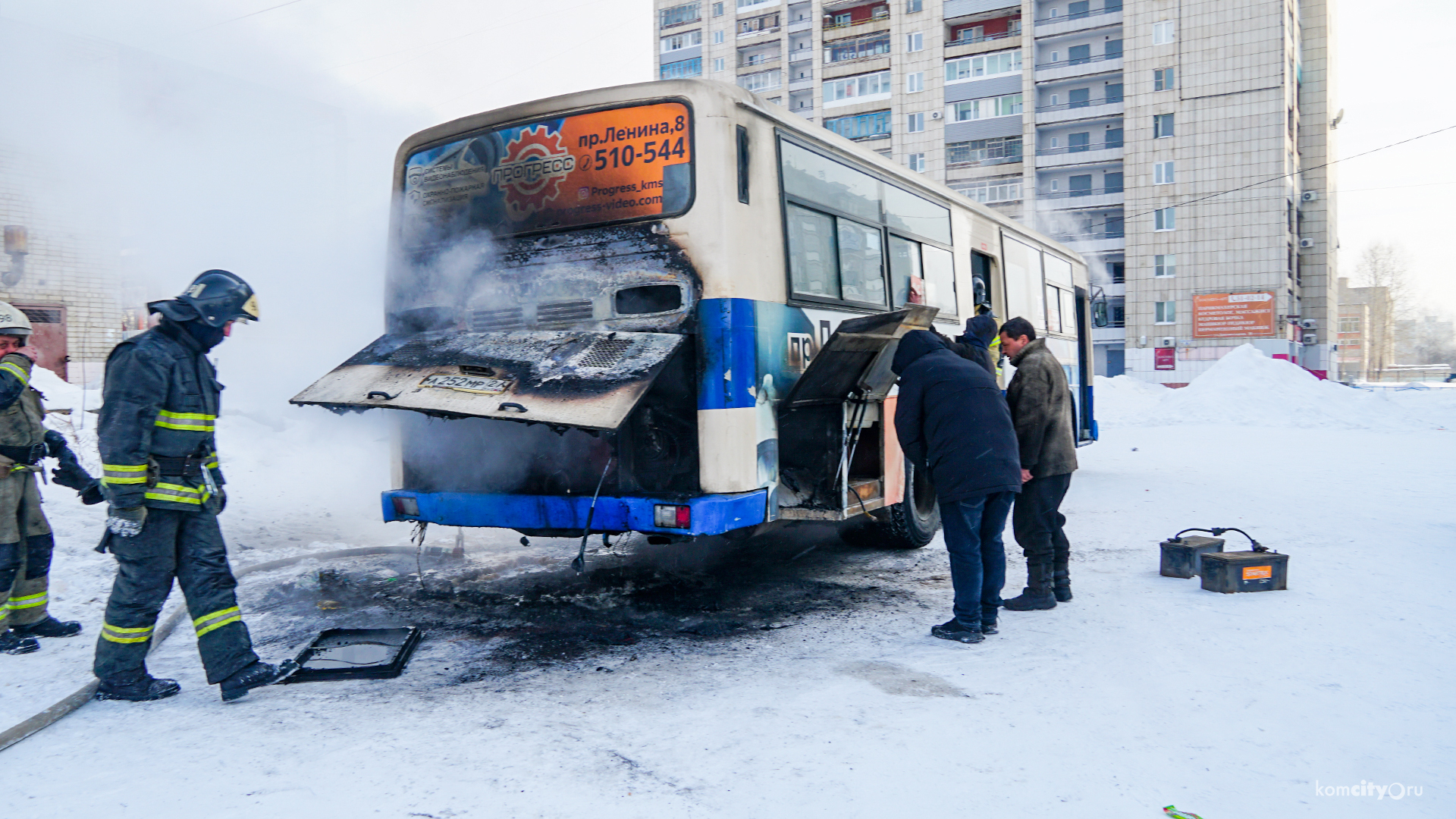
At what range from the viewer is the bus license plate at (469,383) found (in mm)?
4754

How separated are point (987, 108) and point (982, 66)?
2.45m

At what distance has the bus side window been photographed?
17.1 ft

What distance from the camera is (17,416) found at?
483 cm

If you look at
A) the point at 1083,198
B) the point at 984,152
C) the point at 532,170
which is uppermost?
the point at 984,152

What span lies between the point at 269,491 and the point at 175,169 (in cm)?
378

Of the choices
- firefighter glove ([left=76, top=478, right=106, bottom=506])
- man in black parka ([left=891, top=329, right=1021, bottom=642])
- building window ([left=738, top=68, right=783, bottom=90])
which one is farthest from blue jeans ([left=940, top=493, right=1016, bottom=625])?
building window ([left=738, top=68, right=783, bottom=90])

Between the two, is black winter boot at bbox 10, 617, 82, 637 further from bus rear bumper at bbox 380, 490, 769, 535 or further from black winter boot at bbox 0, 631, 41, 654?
bus rear bumper at bbox 380, 490, 769, 535

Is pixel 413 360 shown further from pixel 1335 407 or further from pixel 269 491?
pixel 1335 407

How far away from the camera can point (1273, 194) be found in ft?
136

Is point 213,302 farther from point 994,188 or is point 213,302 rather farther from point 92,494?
point 994,188

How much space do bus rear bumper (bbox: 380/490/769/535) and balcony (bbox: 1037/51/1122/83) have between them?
4742 cm

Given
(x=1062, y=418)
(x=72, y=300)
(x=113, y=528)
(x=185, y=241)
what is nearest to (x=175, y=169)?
(x=185, y=241)

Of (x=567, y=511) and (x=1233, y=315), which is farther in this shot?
(x=1233, y=315)

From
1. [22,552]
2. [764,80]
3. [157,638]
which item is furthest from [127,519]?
[764,80]
